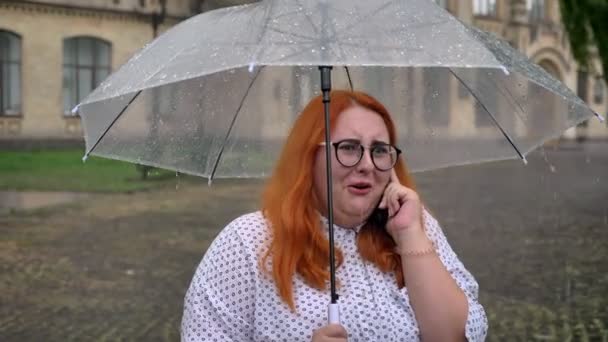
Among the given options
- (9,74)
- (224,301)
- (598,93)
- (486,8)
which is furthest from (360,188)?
(598,93)

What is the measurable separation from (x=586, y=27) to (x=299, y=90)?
36.3 ft

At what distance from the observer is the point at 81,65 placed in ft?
88.1

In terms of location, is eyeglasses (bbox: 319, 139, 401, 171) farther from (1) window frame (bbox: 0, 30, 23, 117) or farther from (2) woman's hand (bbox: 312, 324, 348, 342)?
(1) window frame (bbox: 0, 30, 23, 117)

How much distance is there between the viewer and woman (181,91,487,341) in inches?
88.2

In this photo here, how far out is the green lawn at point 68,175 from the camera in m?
16.2

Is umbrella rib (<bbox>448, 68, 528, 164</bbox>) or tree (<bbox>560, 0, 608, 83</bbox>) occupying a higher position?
tree (<bbox>560, 0, 608, 83</bbox>)

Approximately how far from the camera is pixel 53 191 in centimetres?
1548

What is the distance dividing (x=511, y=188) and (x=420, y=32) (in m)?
15.0

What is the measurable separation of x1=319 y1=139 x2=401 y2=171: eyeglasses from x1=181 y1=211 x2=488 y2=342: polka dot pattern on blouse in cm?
29

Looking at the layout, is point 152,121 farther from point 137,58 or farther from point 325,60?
point 325,60

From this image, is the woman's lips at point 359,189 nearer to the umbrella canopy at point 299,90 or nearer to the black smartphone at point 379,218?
the black smartphone at point 379,218

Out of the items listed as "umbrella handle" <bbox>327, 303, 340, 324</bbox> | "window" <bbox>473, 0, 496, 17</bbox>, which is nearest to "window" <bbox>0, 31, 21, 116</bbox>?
"window" <bbox>473, 0, 496, 17</bbox>

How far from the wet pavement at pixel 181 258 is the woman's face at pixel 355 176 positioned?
0.91 meters

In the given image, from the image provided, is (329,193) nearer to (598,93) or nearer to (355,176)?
(355,176)
